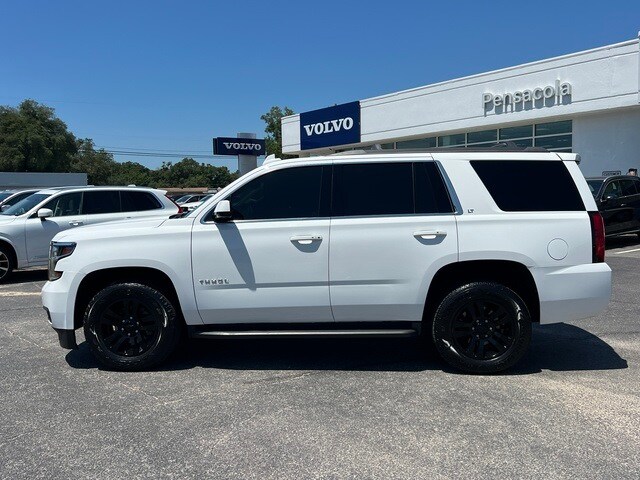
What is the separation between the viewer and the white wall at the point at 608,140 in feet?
57.3

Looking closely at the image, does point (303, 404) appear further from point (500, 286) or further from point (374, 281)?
point (500, 286)

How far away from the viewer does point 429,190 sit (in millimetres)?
4879

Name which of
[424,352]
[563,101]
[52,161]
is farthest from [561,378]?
[52,161]

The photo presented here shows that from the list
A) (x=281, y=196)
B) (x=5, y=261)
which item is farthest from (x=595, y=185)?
(x=5, y=261)

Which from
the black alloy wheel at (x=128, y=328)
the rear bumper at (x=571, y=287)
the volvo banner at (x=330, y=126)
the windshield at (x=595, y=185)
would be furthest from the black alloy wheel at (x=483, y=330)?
the volvo banner at (x=330, y=126)

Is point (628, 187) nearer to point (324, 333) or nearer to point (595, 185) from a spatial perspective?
point (595, 185)

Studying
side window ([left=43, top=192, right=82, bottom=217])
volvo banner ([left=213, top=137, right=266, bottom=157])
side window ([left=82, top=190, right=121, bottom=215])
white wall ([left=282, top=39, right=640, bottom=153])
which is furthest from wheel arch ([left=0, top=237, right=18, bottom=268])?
volvo banner ([left=213, top=137, right=266, bottom=157])

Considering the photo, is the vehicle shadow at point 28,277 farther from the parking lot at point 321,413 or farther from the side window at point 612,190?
the side window at point 612,190

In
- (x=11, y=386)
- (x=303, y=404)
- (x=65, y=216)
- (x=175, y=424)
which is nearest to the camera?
(x=175, y=424)

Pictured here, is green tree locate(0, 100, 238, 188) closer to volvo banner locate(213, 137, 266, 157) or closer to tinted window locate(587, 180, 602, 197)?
volvo banner locate(213, 137, 266, 157)

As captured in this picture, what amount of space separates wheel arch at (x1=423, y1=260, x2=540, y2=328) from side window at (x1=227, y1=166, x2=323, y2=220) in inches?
50.3

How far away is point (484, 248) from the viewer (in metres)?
4.68

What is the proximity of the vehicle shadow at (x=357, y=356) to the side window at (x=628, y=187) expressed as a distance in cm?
913

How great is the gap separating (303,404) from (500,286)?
6.55 feet
